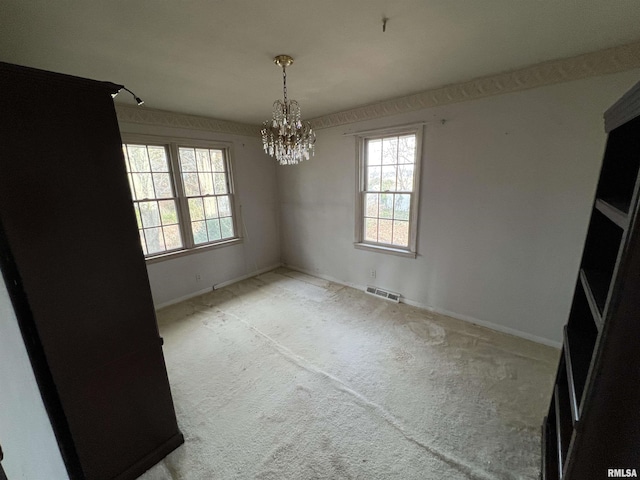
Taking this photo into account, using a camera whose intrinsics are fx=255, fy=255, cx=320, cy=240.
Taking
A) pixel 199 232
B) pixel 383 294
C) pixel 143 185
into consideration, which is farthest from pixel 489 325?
pixel 143 185

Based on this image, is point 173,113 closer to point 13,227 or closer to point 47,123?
point 47,123

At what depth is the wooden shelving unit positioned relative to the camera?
2.30 ft

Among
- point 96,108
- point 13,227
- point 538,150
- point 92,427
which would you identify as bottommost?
point 92,427

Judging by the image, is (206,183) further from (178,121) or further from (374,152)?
(374,152)

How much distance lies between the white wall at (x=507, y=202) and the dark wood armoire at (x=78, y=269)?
2.70 m

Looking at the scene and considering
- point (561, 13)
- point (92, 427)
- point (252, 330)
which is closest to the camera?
point (92, 427)

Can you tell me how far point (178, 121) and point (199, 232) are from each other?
1455 millimetres

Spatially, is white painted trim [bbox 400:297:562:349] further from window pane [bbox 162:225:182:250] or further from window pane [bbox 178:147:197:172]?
window pane [bbox 178:147:197:172]

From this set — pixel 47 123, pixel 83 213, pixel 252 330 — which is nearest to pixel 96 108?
pixel 47 123

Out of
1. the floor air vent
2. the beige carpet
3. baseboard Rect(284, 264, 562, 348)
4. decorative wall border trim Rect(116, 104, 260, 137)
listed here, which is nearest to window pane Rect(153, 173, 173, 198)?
decorative wall border trim Rect(116, 104, 260, 137)

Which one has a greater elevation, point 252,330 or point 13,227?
point 13,227

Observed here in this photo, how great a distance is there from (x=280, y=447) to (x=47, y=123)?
1.98 metres

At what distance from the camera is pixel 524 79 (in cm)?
213

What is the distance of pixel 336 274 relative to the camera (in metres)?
4.00
